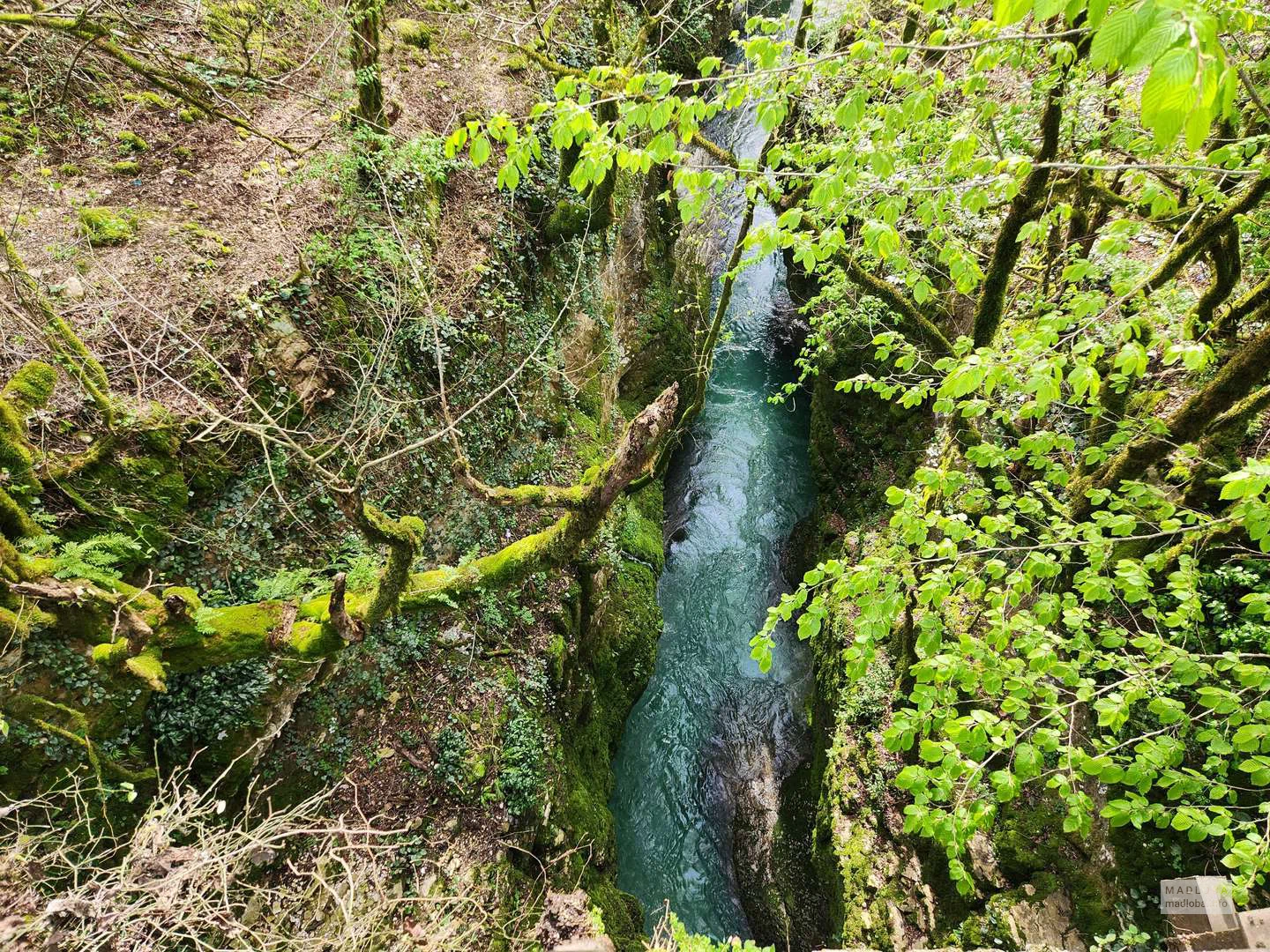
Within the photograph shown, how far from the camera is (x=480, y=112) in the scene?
24.8ft

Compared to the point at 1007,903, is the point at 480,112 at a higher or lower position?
higher

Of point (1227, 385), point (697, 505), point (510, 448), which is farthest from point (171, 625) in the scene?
point (697, 505)

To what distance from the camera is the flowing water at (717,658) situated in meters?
7.37

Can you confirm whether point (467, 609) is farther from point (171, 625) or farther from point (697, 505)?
point (697, 505)

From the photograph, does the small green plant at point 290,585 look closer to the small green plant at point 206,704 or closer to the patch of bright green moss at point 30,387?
the small green plant at point 206,704

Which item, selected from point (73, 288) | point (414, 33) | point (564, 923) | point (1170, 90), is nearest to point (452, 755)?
point (564, 923)

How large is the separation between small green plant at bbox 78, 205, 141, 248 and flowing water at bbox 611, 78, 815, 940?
20.6ft

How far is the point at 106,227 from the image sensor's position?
16.0 ft

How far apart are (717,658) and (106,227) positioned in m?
9.31

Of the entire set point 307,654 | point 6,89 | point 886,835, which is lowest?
point 886,835

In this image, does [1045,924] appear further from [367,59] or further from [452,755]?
[367,59]

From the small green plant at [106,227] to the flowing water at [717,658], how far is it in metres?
6.28

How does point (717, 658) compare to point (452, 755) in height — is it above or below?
above

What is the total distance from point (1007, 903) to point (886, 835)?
4.30ft
